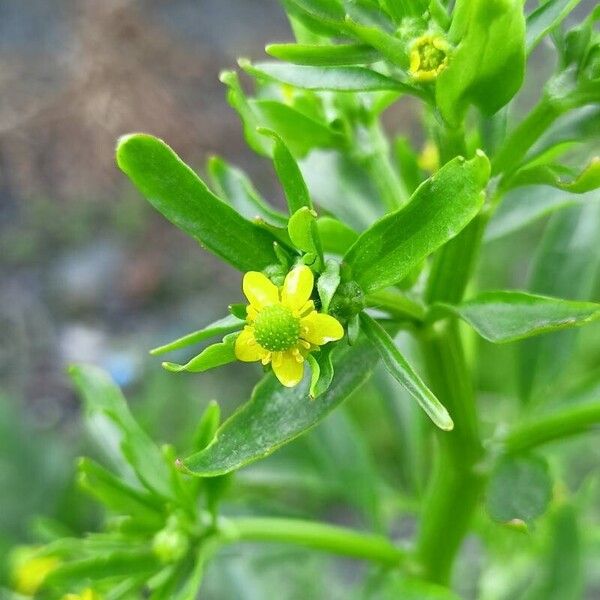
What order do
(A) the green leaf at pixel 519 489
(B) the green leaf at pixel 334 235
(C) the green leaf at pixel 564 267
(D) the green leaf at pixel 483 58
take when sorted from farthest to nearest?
(C) the green leaf at pixel 564 267 < (A) the green leaf at pixel 519 489 < (B) the green leaf at pixel 334 235 < (D) the green leaf at pixel 483 58

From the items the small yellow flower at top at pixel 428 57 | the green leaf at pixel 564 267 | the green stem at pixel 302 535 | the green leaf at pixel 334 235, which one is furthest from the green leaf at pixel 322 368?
the green leaf at pixel 564 267

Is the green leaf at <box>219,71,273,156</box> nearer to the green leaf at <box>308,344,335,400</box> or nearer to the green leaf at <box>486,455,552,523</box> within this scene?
the green leaf at <box>308,344,335,400</box>

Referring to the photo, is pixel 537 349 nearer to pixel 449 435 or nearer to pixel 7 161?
pixel 449 435

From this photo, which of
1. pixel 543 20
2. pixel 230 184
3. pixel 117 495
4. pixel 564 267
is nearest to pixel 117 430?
pixel 117 495

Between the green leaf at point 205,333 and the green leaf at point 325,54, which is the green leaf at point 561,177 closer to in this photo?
the green leaf at point 325,54

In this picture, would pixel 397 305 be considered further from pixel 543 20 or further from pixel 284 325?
pixel 543 20

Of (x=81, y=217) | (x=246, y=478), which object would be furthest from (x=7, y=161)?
(x=246, y=478)

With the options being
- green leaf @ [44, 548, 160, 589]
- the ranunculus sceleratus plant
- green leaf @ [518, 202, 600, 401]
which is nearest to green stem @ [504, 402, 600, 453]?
the ranunculus sceleratus plant
